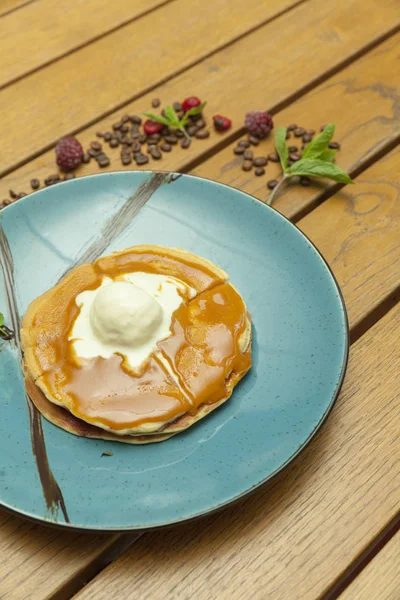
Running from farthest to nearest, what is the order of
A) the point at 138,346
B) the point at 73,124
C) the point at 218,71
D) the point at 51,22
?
the point at 51,22
the point at 218,71
the point at 73,124
the point at 138,346

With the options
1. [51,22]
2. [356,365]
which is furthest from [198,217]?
[51,22]

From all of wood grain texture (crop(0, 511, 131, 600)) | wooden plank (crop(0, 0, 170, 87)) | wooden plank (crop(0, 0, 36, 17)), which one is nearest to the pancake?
wood grain texture (crop(0, 511, 131, 600))

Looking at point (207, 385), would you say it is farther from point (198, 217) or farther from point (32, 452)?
point (198, 217)

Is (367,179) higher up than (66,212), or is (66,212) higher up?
(66,212)

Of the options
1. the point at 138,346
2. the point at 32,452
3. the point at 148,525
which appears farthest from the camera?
the point at 138,346

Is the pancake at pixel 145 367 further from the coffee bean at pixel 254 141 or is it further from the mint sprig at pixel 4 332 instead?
the coffee bean at pixel 254 141

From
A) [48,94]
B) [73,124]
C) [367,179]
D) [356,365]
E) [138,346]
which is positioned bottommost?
[356,365]

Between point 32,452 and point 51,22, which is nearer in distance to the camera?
point 32,452
